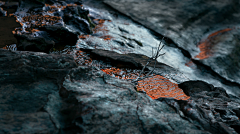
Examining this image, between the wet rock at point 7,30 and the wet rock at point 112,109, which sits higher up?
the wet rock at point 112,109

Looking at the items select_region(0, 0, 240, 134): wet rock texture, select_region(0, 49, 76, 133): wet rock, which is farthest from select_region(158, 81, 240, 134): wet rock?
select_region(0, 49, 76, 133): wet rock

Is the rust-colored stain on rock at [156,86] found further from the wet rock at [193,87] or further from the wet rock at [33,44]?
the wet rock at [33,44]

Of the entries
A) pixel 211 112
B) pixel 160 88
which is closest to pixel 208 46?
pixel 160 88

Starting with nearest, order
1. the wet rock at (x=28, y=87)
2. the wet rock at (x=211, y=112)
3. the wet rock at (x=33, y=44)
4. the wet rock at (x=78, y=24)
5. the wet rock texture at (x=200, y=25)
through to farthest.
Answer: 1. the wet rock at (x=28, y=87)
2. the wet rock at (x=211, y=112)
3. the wet rock at (x=33, y=44)
4. the wet rock at (x=78, y=24)
5. the wet rock texture at (x=200, y=25)

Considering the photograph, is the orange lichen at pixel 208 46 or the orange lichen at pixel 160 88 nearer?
the orange lichen at pixel 160 88

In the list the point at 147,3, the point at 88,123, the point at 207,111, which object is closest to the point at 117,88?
the point at 88,123

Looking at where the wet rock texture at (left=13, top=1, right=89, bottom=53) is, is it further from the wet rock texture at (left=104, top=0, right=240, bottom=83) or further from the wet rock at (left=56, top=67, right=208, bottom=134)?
the wet rock texture at (left=104, top=0, right=240, bottom=83)

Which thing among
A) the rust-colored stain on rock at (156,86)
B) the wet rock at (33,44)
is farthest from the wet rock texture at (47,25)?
the rust-colored stain on rock at (156,86)

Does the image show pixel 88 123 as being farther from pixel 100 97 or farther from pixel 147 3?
pixel 147 3
